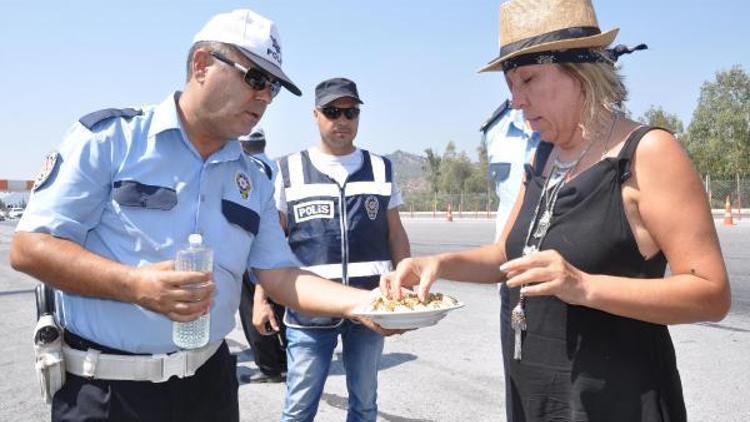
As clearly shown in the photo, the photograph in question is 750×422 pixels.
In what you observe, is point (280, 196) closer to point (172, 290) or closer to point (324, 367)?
point (324, 367)

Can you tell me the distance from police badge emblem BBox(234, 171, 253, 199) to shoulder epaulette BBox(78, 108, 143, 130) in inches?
17.1

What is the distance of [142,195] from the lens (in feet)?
7.25

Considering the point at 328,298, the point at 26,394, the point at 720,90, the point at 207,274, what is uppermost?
the point at 720,90

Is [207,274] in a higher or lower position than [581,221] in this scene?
lower

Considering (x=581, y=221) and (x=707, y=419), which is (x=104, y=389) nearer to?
(x=581, y=221)

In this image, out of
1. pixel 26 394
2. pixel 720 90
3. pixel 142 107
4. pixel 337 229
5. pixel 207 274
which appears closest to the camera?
pixel 207 274

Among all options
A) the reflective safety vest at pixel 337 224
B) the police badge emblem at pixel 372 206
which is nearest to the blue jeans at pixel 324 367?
the reflective safety vest at pixel 337 224

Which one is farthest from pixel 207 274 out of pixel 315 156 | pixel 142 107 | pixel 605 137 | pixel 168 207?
pixel 315 156

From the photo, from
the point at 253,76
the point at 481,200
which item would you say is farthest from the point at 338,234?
the point at 481,200

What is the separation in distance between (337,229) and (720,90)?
51.1 m

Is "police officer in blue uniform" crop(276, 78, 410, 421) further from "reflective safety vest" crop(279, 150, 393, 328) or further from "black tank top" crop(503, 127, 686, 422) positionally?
"black tank top" crop(503, 127, 686, 422)

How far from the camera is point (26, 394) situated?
5352mm

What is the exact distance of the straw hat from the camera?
83.4 inches

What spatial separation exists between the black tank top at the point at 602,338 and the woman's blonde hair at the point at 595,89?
6.6 inches
